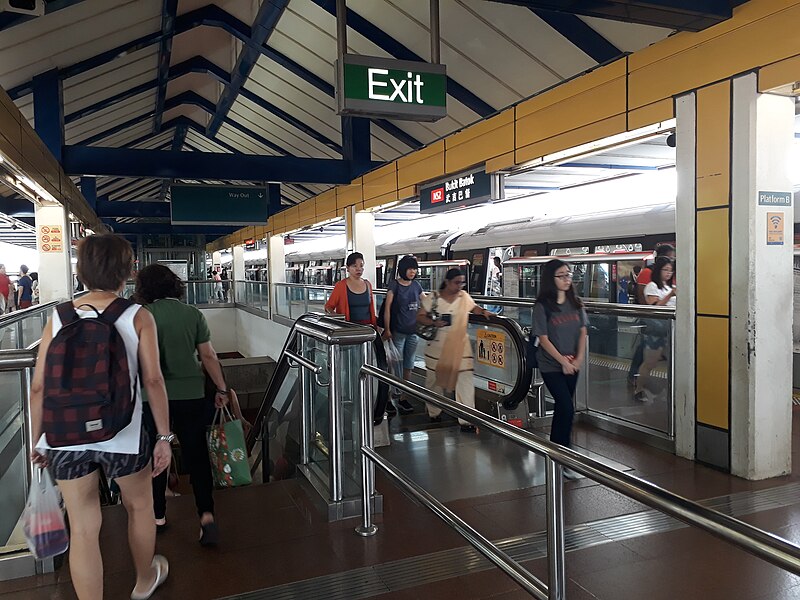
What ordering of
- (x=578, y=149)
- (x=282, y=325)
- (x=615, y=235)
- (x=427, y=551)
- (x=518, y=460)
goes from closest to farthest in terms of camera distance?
(x=427, y=551) → (x=518, y=460) → (x=578, y=149) → (x=615, y=235) → (x=282, y=325)

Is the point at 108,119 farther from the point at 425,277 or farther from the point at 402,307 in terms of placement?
the point at 402,307

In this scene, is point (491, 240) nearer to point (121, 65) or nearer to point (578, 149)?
point (578, 149)

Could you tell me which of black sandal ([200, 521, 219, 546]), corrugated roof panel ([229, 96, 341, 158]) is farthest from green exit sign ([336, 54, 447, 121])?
corrugated roof panel ([229, 96, 341, 158])

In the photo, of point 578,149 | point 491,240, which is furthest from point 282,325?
point 578,149

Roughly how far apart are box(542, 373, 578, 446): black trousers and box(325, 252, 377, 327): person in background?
2.38m

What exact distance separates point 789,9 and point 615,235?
535cm

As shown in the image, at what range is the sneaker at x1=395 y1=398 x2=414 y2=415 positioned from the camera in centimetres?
684

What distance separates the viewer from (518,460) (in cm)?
477

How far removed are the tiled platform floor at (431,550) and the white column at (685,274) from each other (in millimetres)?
415

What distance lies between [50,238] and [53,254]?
0.27 metres

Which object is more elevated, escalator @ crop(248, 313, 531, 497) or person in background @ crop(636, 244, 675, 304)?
person in background @ crop(636, 244, 675, 304)

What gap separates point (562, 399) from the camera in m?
4.31

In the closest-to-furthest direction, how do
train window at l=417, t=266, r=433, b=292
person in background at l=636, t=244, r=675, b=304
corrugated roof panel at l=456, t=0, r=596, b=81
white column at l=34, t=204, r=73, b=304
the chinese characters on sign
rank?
person in background at l=636, t=244, r=675, b=304 < corrugated roof panel at l=456, t=0, r=596, b=81 < the chinese characters on sign < white column at l=34, t=204, r=73, b=304 < train window at l=417, t=266, r=433, b=292

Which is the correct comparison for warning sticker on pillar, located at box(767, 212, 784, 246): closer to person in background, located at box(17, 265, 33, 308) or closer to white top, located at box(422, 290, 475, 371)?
white top, located at box(422, 290, 475, 371)
